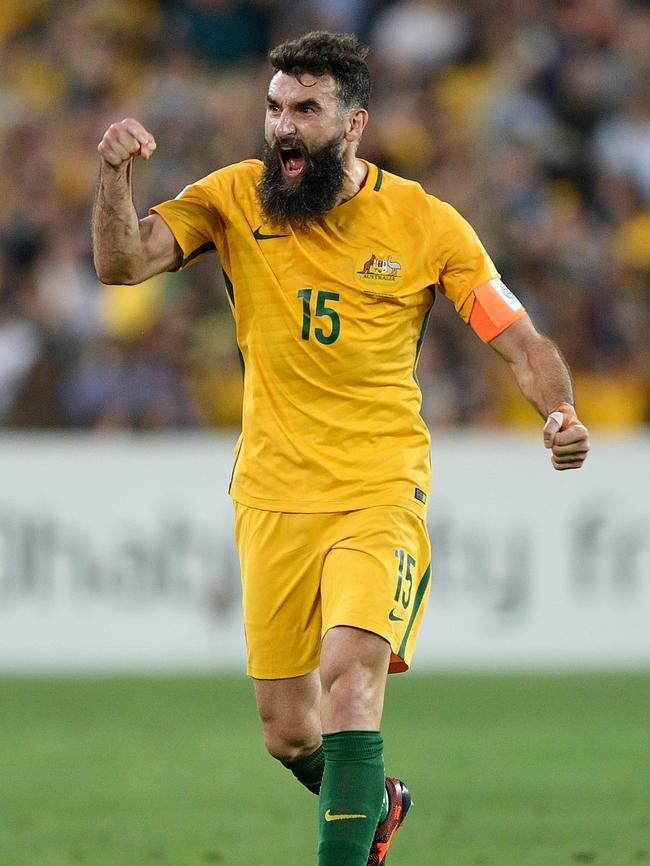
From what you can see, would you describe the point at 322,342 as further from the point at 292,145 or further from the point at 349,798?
the point at 349,798

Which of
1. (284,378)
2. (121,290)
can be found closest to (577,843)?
(284,378)

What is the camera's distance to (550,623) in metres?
11.7

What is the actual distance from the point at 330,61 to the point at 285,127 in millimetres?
274

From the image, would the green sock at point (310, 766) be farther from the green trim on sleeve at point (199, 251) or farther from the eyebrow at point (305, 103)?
the eyebrow at point (305, 103)

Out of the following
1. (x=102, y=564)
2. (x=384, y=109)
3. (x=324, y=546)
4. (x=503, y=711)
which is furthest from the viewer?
(x=384, y=109)

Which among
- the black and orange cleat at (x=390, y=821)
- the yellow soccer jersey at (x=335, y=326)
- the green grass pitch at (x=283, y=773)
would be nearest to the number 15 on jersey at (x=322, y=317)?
the yellow soccer jersey at (x=335, y=326)

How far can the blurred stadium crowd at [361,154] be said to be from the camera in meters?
12.3

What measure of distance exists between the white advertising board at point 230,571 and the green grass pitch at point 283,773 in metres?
0.23

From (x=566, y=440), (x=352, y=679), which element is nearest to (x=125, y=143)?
(x=566, y=440)

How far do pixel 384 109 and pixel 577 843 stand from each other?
914 cm

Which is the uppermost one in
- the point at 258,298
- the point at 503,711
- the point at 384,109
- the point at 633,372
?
the point at 384,109

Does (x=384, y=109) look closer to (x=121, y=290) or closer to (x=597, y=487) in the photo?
(x=121, y=290)

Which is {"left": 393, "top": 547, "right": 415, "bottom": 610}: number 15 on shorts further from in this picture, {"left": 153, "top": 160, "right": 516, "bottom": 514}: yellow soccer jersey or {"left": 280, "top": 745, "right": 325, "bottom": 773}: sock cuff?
{"left": 280, "top": 745, "right": 325, "bottom": 773}: sock cuff

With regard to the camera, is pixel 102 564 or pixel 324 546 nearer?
pixel 324 546
